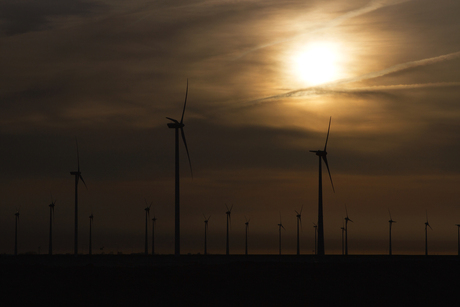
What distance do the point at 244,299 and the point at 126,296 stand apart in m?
9.84

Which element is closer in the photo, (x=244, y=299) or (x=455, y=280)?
(x=244, y=299)

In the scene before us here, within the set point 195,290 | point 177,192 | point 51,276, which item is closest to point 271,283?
point 195,290

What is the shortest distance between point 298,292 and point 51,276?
22374 millimetres

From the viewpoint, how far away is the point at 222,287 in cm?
5744

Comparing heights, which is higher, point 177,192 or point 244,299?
point 177,192

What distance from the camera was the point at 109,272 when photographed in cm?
6019

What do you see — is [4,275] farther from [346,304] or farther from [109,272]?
[346,304]

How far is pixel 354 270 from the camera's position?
68.8 metres

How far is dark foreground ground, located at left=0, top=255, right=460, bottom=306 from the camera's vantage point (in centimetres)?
5206

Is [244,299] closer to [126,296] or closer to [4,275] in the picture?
[126,296]

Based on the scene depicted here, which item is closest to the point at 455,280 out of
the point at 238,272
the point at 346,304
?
the point at 346,304

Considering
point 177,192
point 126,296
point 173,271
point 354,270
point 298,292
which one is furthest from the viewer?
point 177,192

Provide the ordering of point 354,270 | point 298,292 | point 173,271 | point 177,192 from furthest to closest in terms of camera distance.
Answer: point 177,192 < point 354,270 < point 173,271 < point 298,292

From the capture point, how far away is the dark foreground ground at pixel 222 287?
2050 inches
